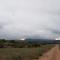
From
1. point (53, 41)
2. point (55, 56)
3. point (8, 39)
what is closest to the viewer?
point (8, 39)

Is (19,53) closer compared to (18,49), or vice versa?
(18,49)

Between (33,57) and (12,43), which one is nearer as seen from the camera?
(12,43)

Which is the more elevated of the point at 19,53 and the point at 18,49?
the point at 18,49

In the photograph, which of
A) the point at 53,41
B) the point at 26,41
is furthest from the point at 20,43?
the point at 53,41

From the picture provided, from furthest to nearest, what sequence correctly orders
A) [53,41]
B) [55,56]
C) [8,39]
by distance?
[55,56]
[53,41]
[8,39]

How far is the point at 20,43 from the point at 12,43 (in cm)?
29

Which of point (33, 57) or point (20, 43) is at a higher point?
point (20, 43)

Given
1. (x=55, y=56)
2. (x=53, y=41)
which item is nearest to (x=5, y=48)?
(x=53, y=41)

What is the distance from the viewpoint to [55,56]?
8844 millimetres

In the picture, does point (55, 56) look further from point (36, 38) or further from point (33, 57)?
point (36, 38)

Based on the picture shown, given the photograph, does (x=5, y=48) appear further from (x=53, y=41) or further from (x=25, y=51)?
(x=53, y=41)

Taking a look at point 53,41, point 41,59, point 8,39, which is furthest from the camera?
point 41,59

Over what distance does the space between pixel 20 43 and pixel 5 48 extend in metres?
0.52

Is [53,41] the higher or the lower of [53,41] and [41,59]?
the higher
